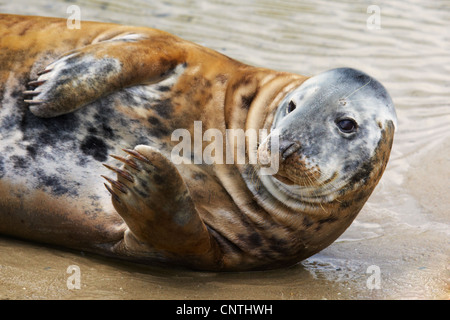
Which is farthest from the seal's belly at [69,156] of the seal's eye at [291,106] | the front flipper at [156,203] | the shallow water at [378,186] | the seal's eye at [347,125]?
the seal's eye at [347,125]

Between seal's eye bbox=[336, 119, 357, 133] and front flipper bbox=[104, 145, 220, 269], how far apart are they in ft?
2.49

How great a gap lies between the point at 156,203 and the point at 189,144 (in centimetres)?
61

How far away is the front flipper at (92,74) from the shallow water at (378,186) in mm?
697

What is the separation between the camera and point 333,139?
3434mm

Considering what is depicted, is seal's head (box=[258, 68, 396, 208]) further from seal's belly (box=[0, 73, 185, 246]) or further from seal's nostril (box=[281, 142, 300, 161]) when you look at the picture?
seal's belly (box=[0, 73, 185, 246])

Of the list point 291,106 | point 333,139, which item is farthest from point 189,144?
point 333,139

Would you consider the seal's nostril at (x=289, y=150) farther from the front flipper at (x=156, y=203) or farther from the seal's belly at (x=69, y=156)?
the seal's belly at (x=69, y=156)

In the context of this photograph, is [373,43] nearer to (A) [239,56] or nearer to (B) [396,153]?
(A) [239,56]

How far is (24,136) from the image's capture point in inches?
146

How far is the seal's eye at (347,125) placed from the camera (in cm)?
346

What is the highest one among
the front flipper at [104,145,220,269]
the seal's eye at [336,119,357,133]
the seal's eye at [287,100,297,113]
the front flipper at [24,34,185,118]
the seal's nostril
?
the front flipper at [24,34,185,118]

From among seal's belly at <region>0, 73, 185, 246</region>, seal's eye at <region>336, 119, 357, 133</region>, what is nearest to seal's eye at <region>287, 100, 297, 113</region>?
seal's eye at <region>336, 119, 357, 133</region>

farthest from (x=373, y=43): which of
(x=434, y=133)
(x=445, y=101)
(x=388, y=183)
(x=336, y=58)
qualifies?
(x=388, y=183)

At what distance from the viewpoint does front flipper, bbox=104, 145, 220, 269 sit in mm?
3137
